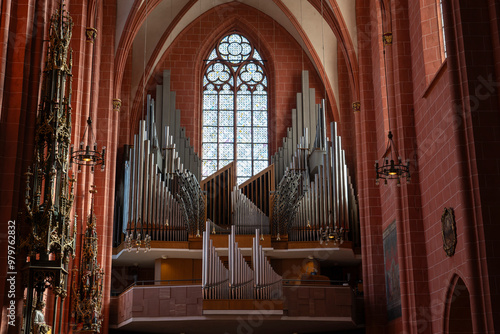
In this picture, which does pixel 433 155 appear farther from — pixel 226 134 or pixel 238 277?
pixel 226 134

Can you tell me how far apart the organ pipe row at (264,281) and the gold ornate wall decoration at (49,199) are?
980 centimetres

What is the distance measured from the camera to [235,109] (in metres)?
29.1

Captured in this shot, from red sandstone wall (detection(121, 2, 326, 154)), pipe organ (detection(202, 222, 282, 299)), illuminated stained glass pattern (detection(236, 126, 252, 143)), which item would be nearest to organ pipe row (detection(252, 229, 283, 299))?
pipe organ (detection(202, 222, 282, 299))

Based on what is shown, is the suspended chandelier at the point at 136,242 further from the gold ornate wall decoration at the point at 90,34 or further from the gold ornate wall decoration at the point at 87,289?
the gold ornate wall decoration at the point at 90,34

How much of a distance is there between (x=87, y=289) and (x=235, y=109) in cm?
1222

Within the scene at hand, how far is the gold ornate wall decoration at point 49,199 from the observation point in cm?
1164

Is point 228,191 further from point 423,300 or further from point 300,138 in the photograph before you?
point 423,300

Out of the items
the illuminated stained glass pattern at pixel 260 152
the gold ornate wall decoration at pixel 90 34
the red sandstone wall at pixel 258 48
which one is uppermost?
the red sandstone wall at pixel 258 48

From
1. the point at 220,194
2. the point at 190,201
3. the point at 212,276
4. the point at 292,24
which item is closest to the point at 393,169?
the point at 212,276

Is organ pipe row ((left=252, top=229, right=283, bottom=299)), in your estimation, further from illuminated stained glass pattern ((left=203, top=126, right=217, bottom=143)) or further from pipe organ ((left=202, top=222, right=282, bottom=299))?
illuminated stained glass pattern ((left=203, top=126, right=217, bottom=143))

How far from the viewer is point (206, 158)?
2847 cm

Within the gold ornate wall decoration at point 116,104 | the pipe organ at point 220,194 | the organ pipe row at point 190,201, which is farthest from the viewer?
Result: the pipe organ at point 220,194

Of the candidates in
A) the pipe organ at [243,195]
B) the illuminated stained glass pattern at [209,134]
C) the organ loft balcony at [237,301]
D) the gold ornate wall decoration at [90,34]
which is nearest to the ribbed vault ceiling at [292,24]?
the pipe organ at [243,195]

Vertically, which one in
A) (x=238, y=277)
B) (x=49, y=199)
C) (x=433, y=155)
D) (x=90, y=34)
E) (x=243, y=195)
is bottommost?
(x=238, y=277)
